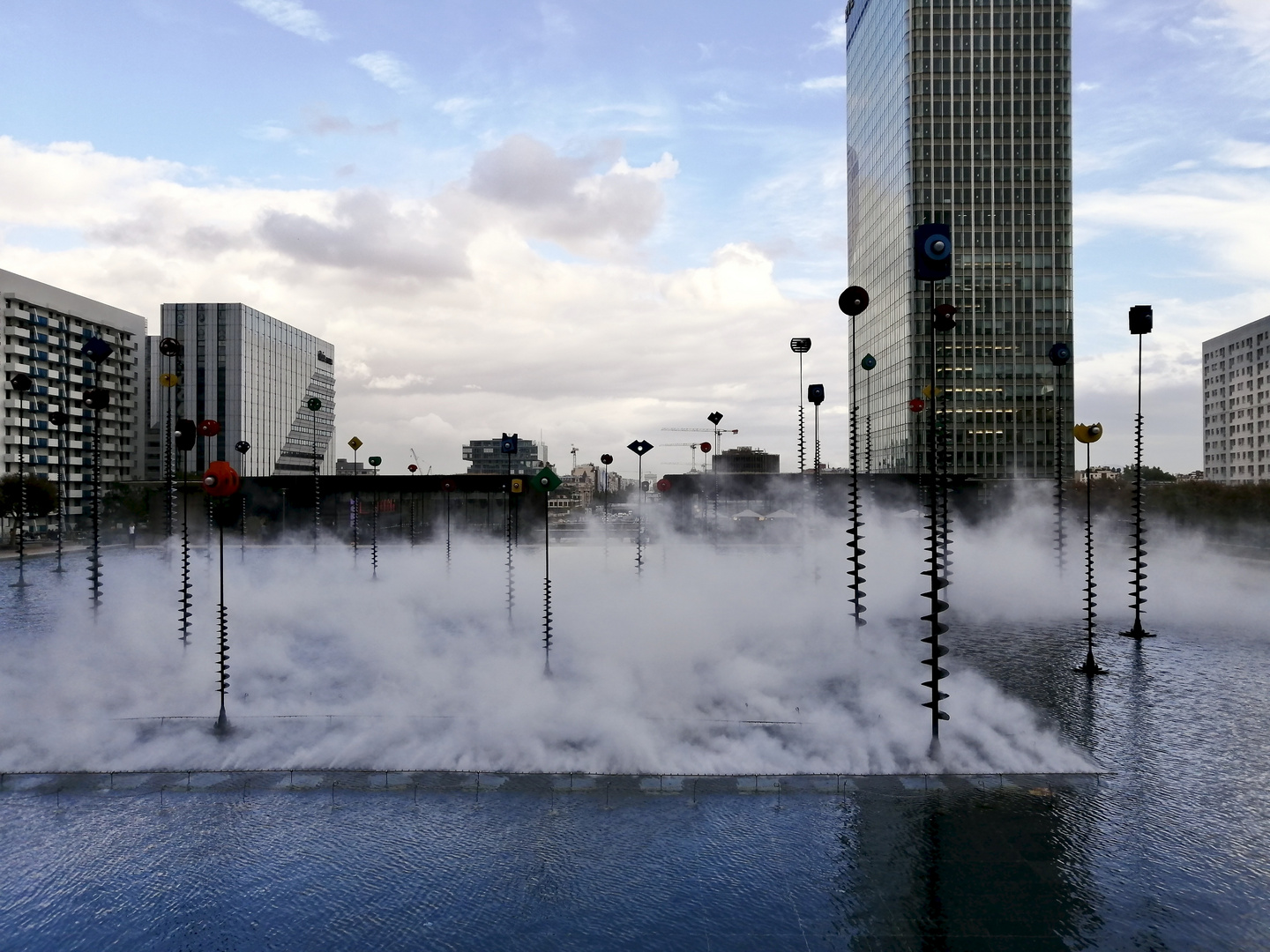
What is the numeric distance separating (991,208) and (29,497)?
522ft

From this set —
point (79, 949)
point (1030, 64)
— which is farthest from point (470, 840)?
point (1030, 64)

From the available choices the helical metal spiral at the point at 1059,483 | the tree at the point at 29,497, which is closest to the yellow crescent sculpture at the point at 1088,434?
the helical metal spiral at the point at 1059,483

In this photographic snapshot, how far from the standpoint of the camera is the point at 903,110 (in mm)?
141000

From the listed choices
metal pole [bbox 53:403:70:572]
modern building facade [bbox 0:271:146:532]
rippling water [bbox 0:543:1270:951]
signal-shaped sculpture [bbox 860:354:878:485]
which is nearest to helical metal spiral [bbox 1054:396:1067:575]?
signal-shaped sculpture [bbox 860:354:878:485]

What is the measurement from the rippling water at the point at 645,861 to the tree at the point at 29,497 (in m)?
101

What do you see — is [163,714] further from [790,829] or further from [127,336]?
[127,336]

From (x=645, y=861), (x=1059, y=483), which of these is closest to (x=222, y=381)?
(x=1059, y=483)

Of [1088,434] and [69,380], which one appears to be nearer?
[1088,434]

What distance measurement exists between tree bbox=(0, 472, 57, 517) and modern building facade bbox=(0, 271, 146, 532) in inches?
564

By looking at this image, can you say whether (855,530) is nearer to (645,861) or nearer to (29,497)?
(645,861)

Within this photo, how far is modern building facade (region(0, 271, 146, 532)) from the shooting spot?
437 ft

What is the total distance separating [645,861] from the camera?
19.5 metres

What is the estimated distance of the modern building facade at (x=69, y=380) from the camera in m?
133

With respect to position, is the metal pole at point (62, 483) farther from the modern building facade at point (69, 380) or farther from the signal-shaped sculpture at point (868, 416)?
the modern building facade at point (69, 380)
